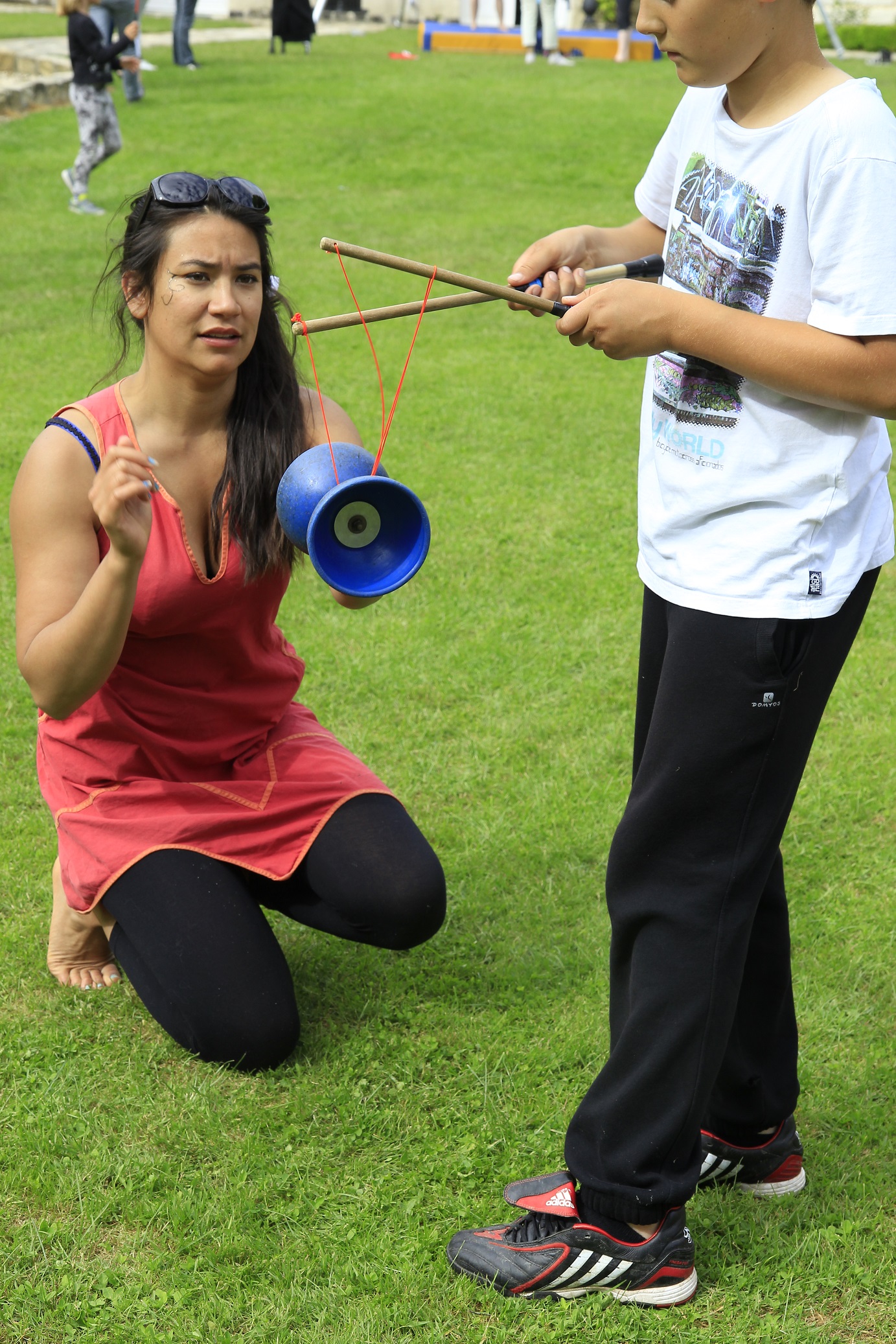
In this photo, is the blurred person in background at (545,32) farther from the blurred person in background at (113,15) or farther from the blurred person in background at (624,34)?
the blurred person in background at (113,15)

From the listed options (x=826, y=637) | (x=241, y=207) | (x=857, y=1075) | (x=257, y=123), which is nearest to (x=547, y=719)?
(x=857, y=1075)

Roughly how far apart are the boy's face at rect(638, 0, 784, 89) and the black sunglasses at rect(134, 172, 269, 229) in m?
1.02

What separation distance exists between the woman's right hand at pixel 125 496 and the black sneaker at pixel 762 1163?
1454mm

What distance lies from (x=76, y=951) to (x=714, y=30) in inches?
87.4

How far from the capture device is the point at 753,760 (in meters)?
1.88

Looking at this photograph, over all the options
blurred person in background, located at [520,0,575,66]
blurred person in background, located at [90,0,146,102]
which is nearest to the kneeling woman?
blurred person in background, located at [90,0,146,102]

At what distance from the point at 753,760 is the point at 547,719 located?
220 centimetres

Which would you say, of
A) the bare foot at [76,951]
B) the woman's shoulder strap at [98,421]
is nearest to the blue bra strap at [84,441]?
the woman's shoulder strap at [98,421]

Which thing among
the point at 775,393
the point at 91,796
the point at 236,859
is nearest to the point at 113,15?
the point at 91,796

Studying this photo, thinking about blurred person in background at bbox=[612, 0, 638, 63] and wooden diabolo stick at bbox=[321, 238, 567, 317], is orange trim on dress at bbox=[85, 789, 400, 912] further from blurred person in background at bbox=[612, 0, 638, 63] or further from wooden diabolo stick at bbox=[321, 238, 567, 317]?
blurred person in background at bbox=[612, 0, 638, 63]

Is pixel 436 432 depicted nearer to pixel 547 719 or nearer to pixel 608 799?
pixel 547 719

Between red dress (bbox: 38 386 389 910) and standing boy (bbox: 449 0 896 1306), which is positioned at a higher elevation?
standing boy (bbox: 449 0 896 1306)

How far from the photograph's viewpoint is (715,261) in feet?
6.00

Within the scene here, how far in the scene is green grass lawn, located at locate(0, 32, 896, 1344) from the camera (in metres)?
2.18
